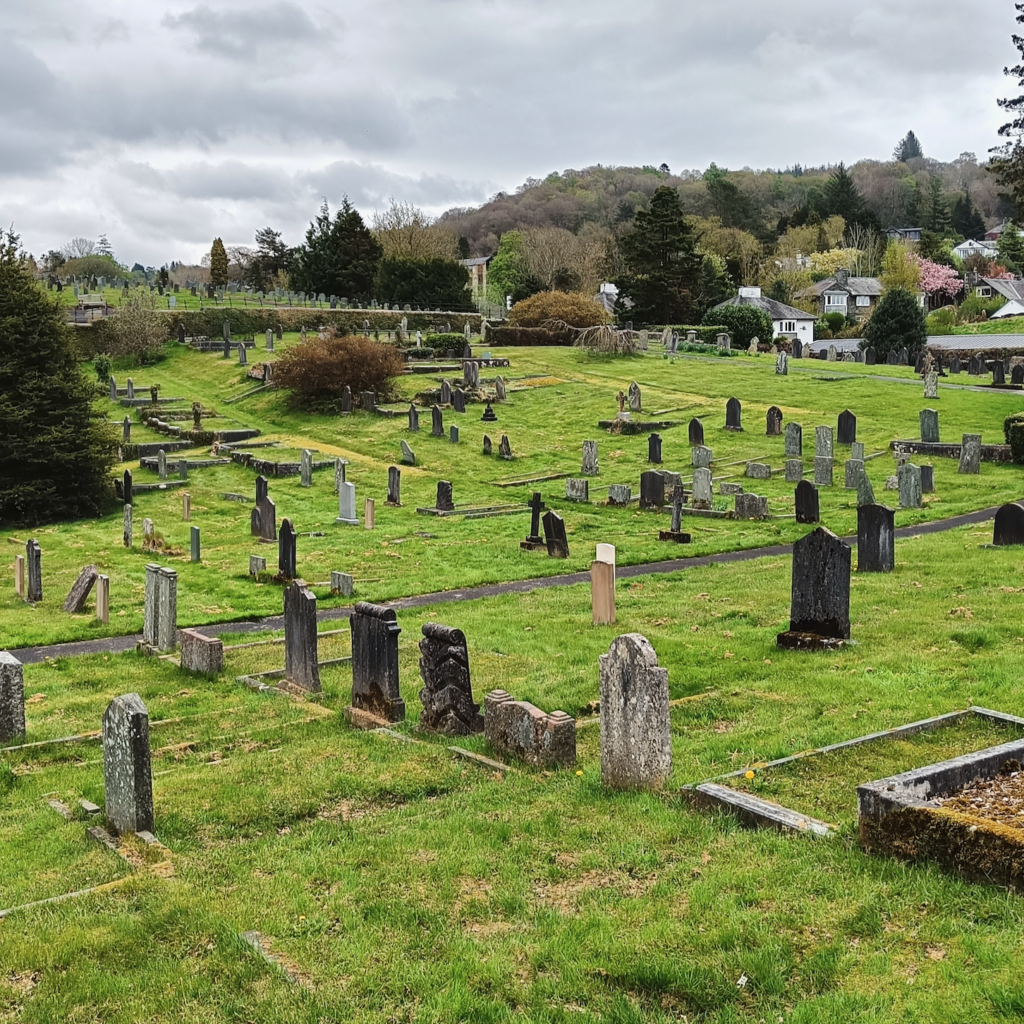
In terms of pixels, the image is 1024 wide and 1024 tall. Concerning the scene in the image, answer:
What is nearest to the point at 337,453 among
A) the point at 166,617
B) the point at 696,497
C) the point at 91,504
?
the point at 91,504

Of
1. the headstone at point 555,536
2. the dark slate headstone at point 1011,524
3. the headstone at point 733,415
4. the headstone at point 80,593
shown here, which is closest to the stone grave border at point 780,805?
the dark slate headstone at point 1011,524

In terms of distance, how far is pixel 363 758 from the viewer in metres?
9.82

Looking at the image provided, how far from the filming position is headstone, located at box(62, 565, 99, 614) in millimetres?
19188

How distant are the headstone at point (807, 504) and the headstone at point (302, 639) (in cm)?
1538

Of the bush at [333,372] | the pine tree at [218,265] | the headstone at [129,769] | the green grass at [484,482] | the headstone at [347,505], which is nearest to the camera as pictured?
the headstone at [129,769]

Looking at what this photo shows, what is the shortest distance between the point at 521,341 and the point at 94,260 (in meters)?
69.8

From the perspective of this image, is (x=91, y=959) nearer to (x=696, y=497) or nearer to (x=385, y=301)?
(x=696, y=497)

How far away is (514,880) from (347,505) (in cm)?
2214

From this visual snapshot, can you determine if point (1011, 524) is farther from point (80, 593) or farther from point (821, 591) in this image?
point (80, 593)

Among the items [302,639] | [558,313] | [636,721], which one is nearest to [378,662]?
[302,639]

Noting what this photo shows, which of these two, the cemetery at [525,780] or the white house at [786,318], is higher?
the white house at [786,318]

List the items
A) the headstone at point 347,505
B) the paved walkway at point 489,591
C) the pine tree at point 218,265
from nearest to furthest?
the paved walkway at point 489,591 < the headstone at point 347,505 < the pine tree at point 218,265

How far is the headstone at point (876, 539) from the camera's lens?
58.1 feet

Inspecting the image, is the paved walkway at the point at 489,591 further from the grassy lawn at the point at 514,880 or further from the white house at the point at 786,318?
the white house at the point at 786,318
